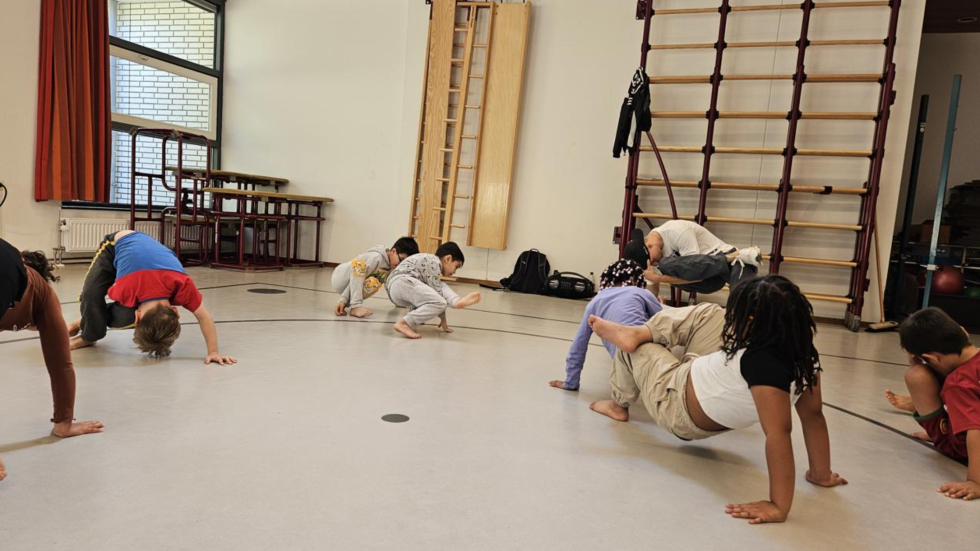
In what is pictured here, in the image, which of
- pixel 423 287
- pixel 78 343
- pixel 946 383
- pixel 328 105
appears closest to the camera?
pixel 946 383

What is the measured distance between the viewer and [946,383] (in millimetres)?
1905

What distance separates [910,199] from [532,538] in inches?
227

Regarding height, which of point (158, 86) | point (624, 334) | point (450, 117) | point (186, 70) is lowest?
point (624, 334)

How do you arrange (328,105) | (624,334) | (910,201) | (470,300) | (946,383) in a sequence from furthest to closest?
(328,105) < (910,201) < (470,300) < (624,334) < (946,383)

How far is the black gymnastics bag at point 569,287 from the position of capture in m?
5.96

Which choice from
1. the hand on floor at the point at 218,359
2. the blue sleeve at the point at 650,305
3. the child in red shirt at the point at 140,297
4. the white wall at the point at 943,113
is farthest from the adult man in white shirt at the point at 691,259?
the white wall at the point at 943,113

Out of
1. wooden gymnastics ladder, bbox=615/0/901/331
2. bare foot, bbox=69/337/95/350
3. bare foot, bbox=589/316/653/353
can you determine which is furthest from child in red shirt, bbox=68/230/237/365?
wooden gymnastics ladder, bbox=615/0/901/331

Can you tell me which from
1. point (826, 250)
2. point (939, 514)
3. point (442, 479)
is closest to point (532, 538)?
point (442, 479)

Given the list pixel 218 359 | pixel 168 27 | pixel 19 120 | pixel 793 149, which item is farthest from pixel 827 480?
pixel 168 27

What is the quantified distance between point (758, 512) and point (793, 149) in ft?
14.8

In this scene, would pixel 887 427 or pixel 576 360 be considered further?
pixel 576 360

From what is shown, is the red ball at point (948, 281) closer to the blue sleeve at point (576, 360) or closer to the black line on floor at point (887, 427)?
the black line on floor at point (887, 427)

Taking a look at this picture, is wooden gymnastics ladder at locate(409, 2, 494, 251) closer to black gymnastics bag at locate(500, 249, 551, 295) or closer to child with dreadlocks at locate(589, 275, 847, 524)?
black gymnastics bag at locate(500, 249, 551, 295)

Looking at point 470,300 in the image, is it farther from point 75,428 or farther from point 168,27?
point 168,27
